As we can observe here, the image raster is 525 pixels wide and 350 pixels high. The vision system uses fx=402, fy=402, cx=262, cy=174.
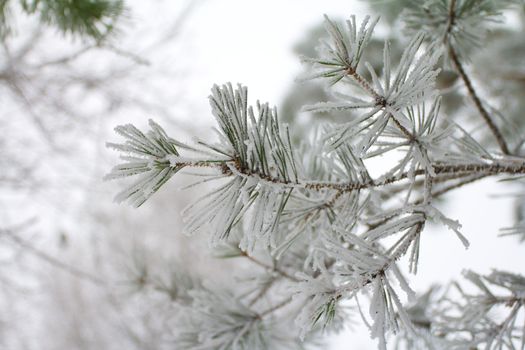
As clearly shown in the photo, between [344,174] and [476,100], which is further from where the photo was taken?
[476,100]

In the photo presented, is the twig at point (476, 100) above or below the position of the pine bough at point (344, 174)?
above

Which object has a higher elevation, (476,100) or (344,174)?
(476,100)

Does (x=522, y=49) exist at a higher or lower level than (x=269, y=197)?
higher

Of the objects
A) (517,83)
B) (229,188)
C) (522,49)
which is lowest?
(229,188)

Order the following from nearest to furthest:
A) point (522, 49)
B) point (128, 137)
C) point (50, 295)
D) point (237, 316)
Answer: point (128, 137) → point (237, 316) → point (522, 49) → point (50, 295)

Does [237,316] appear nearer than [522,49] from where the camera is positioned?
Yes

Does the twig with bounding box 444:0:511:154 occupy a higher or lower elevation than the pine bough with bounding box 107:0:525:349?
higher

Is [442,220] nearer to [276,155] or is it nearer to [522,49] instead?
[276,155]

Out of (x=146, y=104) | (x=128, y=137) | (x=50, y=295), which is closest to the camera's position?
(x=128, y=137)

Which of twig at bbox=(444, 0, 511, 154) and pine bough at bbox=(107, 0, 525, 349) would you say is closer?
pine bough at bbox=(107, 0, 525, 349)

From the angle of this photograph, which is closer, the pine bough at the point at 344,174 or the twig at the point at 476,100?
the pine bough at the point at 344,174

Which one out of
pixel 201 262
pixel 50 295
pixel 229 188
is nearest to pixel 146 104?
pixel 229 188
